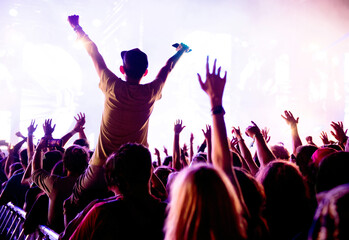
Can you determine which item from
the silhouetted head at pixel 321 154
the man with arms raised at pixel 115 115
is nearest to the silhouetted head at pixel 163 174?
the man with arms raised at pixel 115 115

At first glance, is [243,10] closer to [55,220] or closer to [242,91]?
[242,91]

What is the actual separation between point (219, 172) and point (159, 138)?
10359mm

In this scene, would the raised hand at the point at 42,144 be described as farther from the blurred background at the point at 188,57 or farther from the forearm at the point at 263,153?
the blurred background at the point at 188,57

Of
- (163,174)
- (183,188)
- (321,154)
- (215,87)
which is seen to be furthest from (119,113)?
(321,154)

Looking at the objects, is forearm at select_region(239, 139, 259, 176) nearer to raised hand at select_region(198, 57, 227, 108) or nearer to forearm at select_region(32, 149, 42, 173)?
raised hand at select_region(198, 57, 227, 108)

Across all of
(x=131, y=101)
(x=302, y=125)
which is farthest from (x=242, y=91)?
(x=131, y=101)

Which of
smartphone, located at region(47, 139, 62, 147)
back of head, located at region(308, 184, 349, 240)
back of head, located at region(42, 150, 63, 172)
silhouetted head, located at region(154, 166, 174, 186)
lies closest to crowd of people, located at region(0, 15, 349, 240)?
back of head, located at region(308, 184, 349, 240)

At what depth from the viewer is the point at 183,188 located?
96cm

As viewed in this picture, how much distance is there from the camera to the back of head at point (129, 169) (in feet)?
4.24

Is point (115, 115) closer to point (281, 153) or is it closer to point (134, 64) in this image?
point (134, 64)

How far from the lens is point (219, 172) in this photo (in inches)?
38.4

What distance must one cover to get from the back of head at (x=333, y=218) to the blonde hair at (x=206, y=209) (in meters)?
0.26

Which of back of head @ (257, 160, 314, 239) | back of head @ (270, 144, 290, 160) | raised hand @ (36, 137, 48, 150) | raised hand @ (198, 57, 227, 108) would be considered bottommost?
back of head @ (257, 160, 314, 239)

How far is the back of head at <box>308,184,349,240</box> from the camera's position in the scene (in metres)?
0.66
